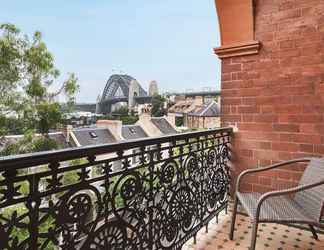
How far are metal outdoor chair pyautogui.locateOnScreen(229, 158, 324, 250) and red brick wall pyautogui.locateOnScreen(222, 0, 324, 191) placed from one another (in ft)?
1.17

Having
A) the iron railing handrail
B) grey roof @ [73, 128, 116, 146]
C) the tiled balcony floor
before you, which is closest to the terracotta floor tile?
the tiled balcony floor

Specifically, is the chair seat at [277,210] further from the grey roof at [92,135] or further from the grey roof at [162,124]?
the grey roof at [92,135]

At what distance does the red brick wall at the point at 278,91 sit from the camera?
1854 mm

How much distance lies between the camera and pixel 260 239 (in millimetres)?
1717

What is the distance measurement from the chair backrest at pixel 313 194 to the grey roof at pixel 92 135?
5.19 metres

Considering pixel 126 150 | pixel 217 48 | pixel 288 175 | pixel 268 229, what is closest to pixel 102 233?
pixel 126 150

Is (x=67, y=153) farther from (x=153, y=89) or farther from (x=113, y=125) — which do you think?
(x=113, y=125)

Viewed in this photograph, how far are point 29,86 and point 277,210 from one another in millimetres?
7297

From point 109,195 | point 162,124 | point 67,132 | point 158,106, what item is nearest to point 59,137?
point 67,132

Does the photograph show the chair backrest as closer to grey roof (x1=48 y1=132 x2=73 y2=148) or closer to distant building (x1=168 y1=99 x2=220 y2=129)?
distant building (x1=168 y1=99 x2=220 y2=129)

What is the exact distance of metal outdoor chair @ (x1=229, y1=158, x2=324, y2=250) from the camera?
131 centimetres

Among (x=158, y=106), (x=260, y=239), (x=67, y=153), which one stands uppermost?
(x=158, y=106)

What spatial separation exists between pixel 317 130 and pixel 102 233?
171cm

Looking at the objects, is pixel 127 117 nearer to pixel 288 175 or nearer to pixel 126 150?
pixel 288 175
